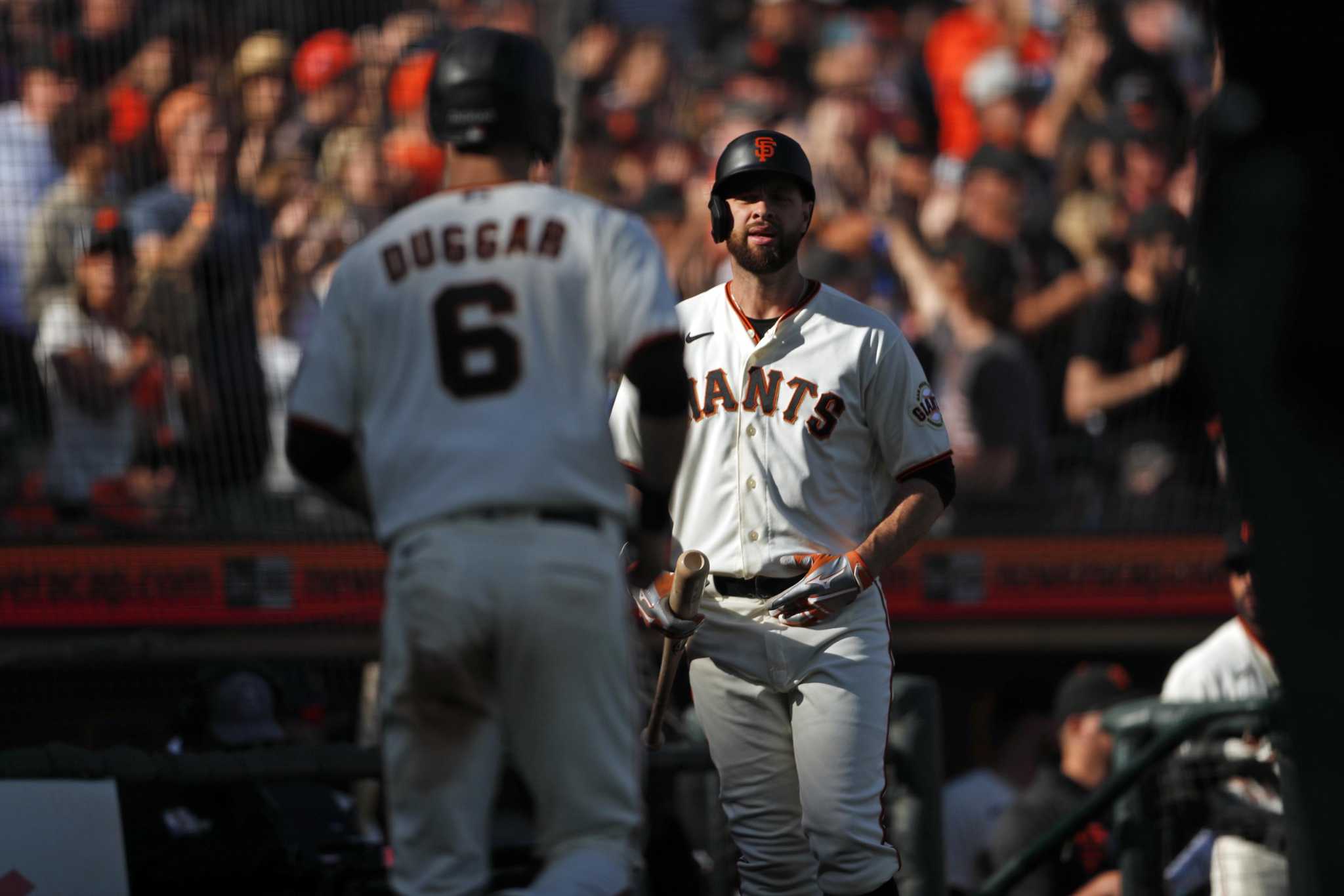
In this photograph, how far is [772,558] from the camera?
4.83 m

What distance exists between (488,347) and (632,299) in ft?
0.99

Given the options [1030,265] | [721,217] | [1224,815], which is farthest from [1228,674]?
[1030,265]

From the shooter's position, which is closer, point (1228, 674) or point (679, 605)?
point (679, 605)

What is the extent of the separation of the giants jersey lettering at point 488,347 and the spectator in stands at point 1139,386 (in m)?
5.68

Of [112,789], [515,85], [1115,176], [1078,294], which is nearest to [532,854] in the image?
[112,789]

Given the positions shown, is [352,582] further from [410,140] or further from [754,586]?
[754,586]

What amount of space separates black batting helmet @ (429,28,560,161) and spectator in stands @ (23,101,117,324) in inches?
176

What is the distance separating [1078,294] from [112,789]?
19.2ft

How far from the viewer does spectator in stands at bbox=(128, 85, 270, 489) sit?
7.92 m

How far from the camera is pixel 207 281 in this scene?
26.5 ft

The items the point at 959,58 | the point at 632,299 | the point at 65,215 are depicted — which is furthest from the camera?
the point at 959,58

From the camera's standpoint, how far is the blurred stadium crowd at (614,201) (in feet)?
25.7

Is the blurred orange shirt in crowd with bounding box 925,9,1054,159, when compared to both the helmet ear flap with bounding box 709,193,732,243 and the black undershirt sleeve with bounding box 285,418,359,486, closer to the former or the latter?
the helmet ear flap with bounding box 709,193,732,243

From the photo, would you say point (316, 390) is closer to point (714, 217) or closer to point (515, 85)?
point (515, 85)
